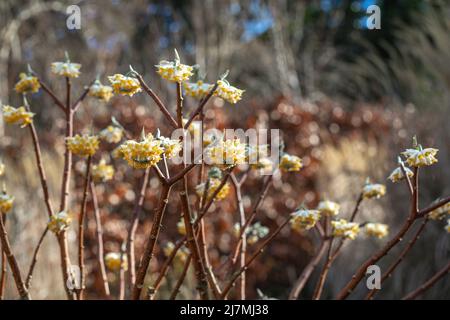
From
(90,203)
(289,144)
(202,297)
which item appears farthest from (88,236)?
(202,297)

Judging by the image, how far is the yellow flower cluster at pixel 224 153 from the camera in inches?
41.4

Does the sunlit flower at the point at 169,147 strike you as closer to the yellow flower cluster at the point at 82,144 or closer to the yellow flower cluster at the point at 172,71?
the yellow flower cluster at the point at 172,71

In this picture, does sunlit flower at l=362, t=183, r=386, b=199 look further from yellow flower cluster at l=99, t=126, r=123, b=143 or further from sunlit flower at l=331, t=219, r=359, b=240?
yellow flower cluster at l=99, t=126, r=123, b=143

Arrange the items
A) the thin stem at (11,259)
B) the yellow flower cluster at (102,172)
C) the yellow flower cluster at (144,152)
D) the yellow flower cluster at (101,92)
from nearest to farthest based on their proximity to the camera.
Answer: the yellow flower cluster at (144,152)
the thin stem at (11,259)
the yellow flower cluster at (101,92)
the yellow flower cluster at (102,172)

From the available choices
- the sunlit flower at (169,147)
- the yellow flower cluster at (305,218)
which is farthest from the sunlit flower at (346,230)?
the sunlit flower at (169,147)

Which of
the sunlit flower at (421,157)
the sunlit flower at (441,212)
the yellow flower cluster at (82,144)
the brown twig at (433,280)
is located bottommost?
the brown twig at (433,280)

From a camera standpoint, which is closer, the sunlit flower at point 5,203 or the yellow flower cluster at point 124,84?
the yellow flower cluster at point 124,84

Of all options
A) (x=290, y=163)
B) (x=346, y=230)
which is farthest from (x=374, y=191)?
(x=290, y=163)

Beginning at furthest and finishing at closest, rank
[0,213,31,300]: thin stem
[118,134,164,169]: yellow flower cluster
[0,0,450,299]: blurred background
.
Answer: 1. [0,0,450,299]: blurred background
2. [0,213,31,300]: thin stem
3. [118,134,164,169]: yellow flower cluster

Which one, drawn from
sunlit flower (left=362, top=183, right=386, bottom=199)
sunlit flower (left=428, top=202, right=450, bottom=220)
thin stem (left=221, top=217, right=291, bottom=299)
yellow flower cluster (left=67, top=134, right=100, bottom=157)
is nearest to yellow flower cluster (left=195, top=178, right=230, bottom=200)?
thin stem (left=221, top=217, right=291, bottom=299)

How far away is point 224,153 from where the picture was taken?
1054mm

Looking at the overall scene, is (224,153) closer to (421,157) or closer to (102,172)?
(421,157)

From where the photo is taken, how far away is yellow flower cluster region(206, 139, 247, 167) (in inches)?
41.4
